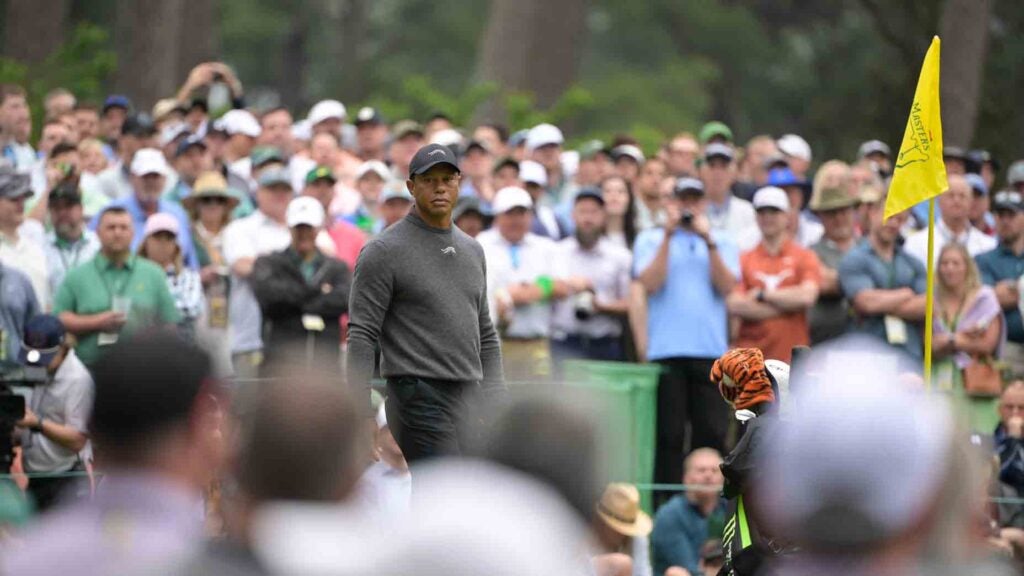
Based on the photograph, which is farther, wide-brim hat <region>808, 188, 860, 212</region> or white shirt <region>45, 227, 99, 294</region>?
wide-brim hat <region>808, 188, 860, 212</region>

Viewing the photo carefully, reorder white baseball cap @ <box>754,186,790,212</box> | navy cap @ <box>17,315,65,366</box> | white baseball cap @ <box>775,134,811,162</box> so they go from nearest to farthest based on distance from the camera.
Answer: navy cap @ <box>17,315,65,366</box> < white baseball cap @ <box>754,186,790,212</box> < white baseball cap @ <box>775,134,811,162</box>

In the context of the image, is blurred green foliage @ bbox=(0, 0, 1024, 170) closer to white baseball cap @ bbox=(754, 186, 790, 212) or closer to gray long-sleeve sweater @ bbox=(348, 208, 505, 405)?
white baseball cap @ bbox=(754, 186, 790, 212)

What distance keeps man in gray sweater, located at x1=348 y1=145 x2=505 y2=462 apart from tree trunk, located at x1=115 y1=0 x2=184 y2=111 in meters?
17.5

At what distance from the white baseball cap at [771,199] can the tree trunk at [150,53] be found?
14050 mm

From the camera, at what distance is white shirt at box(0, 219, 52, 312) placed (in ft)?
41.6

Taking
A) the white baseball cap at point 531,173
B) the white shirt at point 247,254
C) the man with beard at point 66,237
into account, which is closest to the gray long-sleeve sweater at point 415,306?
the white shirt at point 247,254

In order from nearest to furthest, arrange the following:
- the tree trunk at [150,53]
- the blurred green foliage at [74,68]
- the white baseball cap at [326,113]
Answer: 1. the white baseball cap at [326,113]
2. the blurred green foliage at [74,68]
3. the tree trunk at [150,53]

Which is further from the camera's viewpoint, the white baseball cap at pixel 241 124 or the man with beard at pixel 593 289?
the white baseball cap at pixel 241 124

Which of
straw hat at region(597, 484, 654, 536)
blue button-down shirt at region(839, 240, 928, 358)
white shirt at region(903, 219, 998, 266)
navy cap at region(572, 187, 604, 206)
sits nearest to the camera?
straw hat at region(597, 484, 654, 536)

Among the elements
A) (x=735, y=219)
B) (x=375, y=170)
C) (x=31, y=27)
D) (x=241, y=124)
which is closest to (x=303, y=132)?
(x=241, y=124)

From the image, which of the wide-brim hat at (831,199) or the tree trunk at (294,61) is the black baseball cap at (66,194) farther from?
the tree trunk at (294,61)

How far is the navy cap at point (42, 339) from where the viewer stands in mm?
11609

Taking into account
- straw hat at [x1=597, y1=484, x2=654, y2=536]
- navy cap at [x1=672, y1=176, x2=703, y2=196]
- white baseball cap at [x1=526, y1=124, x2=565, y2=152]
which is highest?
white baseball cap at [x1=526, y1=124, x2=565, y2=152]

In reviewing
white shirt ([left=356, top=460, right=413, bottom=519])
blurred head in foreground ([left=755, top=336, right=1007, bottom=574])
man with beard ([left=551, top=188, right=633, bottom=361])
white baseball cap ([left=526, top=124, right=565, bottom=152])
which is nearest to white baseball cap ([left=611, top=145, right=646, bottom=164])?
white baseball cap ([left=526, top=124, right=565, bottom=152])
